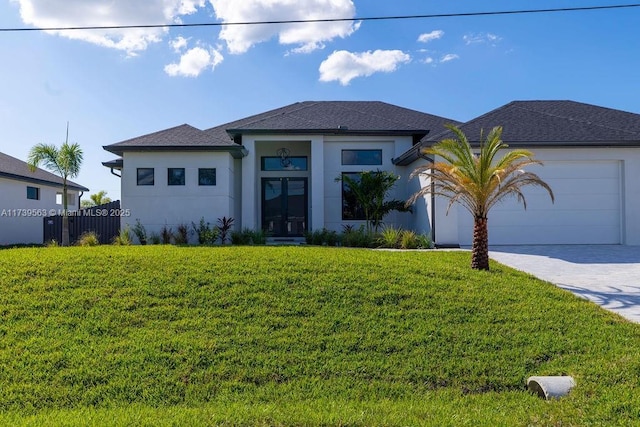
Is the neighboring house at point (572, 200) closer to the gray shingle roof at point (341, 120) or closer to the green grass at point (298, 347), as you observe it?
the gray shingle roof at point (341, 120)

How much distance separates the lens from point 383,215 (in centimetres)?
1538

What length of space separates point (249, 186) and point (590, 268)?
38.3ft

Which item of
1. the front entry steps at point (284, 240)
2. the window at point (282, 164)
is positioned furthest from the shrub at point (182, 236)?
the window at point (282, 164)

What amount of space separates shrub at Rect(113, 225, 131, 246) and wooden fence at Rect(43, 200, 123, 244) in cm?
Result: 239

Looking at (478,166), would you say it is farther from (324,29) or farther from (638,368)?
(324,29)

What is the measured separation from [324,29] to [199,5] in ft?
12.2

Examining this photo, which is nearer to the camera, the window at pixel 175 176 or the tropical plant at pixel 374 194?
the tropical plant at pixel 374 194

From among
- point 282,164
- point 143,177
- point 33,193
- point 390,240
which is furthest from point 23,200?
point 390,240

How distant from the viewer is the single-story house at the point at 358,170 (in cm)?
1344

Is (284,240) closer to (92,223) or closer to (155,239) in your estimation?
(155,239)

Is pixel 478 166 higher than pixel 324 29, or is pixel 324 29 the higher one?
pixel 324 29

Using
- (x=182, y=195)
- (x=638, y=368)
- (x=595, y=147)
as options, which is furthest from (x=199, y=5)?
(x=595, y=147)

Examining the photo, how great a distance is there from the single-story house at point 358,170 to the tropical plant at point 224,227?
0.30 metres

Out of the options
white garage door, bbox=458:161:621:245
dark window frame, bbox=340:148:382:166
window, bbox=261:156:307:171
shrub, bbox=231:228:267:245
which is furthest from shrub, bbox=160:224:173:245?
white garage door, bbox=458:161:621:245
